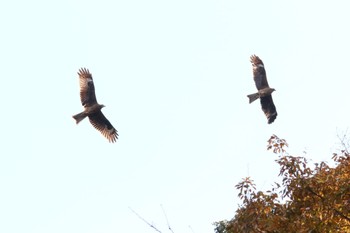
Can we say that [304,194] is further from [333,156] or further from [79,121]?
[79,121]

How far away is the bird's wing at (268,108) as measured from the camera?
86.9 feet

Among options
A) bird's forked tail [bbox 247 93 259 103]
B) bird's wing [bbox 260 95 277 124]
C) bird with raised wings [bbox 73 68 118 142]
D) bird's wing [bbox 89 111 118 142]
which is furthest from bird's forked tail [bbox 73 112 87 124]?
bird's wing [bbox 260 95 277 124]

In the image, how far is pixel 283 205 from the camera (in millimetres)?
15148

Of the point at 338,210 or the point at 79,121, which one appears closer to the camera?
the point at 338,210

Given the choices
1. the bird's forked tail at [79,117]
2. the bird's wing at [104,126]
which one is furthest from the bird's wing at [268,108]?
the bird's forked tail at [79,117]

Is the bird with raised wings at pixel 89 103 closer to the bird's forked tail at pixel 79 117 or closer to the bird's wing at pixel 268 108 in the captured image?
the bird's forked tail at pixel 79 117

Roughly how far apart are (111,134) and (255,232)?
12202 millimetres

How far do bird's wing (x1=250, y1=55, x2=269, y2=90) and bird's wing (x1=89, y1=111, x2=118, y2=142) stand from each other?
5.71 metres

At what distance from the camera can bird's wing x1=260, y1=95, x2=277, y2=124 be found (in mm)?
26500

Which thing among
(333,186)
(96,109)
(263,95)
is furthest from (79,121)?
(333,186)

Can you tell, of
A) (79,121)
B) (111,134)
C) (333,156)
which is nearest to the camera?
(333,156)

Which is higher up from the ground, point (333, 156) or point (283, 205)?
point (333, 156)

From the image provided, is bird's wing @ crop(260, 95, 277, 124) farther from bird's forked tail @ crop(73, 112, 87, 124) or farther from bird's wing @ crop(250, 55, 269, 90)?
bird's forked tail @ crop(73, 112, 87, 124)

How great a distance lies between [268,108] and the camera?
26.6 metres
